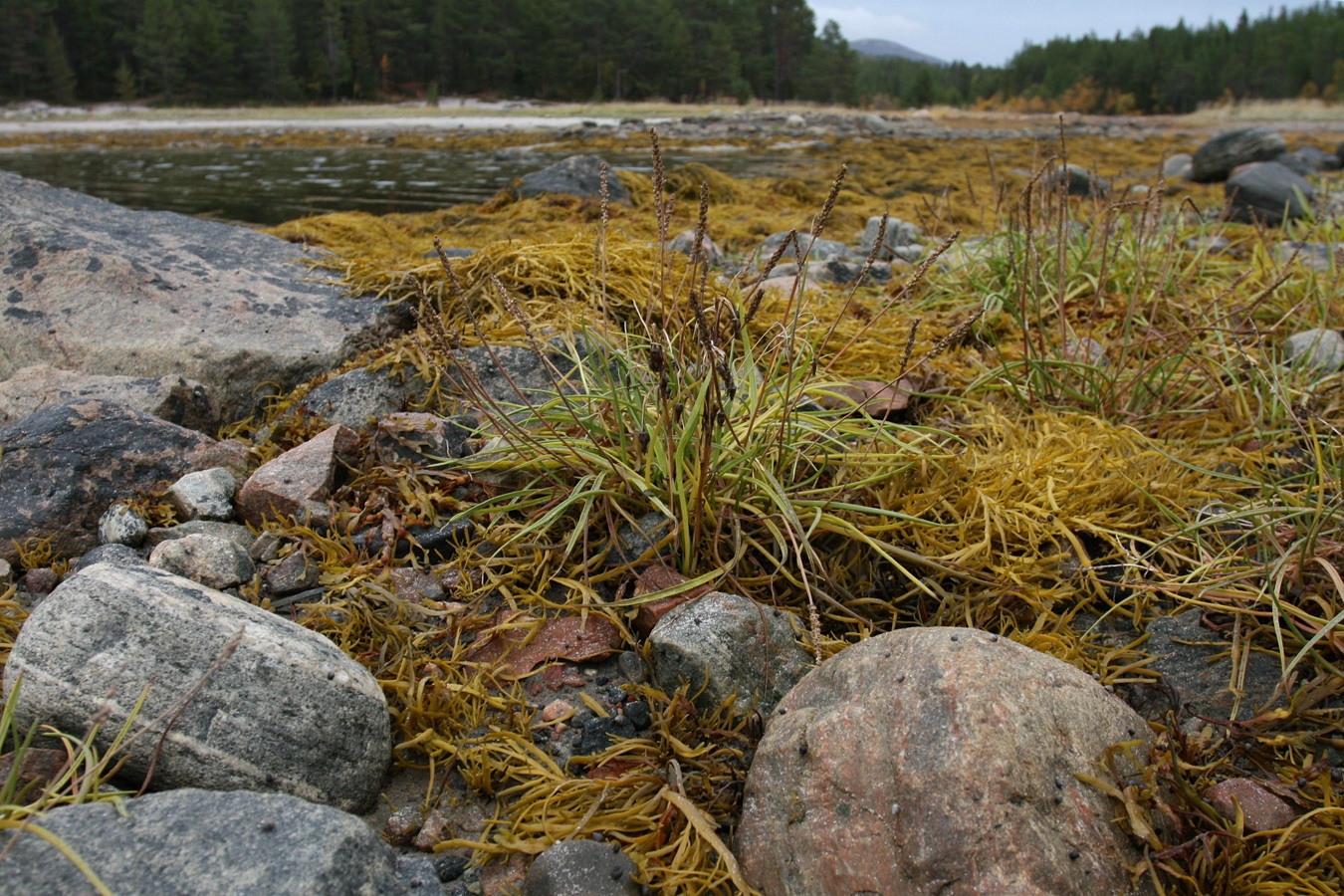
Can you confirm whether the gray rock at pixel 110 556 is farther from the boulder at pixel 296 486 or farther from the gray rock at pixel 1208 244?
the gray rock at pixel 1208 244

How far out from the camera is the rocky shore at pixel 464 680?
1483 millimetres

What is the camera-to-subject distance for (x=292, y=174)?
1617 cm

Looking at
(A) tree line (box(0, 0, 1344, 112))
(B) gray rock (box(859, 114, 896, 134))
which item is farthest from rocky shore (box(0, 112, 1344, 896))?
(A) tree line (box(0, 0, 1344, 112))

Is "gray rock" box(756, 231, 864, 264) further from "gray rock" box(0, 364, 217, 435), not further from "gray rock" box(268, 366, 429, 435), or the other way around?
"gray rock" box(0, 364, 217, 435)

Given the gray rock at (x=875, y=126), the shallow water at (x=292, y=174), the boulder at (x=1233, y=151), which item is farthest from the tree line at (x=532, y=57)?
the boulder at (x=1233, y=151)

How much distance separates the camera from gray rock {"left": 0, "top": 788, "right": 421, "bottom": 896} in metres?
1.27

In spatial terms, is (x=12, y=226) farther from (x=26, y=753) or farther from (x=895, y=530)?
(x=895, y=530)

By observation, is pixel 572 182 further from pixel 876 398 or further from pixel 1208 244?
pixel 876 398

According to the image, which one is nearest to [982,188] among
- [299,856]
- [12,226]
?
[12,226]

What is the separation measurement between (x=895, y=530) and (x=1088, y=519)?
0.59 meters

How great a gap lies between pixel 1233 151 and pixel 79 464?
52.1 feet

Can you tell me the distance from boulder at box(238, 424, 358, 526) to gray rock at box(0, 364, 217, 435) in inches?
25.6

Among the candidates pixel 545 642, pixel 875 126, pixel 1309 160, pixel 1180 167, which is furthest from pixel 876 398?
pixel 875 126

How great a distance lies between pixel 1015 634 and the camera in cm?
227
